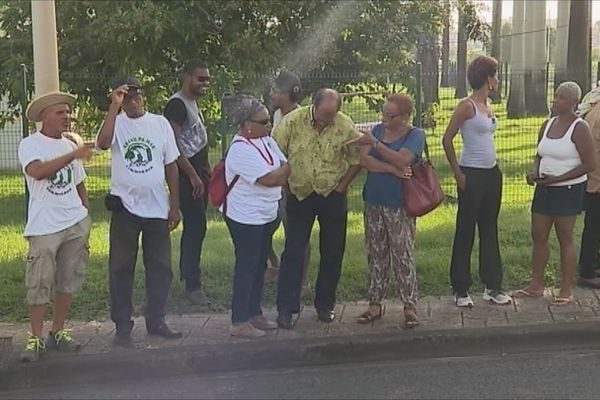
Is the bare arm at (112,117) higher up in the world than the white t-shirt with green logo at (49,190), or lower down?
higher up

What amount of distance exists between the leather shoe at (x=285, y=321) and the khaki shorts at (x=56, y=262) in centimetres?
141

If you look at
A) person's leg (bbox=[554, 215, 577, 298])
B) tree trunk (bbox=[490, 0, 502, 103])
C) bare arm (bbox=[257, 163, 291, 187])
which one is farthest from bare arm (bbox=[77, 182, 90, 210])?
tree trunk (bbox=[490, 0, 502, 103])

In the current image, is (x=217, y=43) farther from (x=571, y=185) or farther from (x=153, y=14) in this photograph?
(x=571, y=185)

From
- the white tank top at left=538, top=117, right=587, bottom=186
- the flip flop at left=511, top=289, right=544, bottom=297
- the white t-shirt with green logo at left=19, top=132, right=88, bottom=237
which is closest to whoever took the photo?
the white t-shirt with green logo at left=19, top=132, right=88, bottom=237

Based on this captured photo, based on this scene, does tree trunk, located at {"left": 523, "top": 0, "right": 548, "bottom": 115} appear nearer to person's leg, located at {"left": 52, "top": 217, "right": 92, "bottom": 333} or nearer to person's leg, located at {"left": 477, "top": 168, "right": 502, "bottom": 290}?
person's leg, located at {"left": 477, "top": 168, "right": 502, "bottom": 290}

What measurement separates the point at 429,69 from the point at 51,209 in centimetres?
739

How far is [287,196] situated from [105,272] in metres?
2.10

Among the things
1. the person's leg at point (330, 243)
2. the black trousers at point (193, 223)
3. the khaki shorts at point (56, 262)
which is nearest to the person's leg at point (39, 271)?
the khaki shorts at point (56, 262)

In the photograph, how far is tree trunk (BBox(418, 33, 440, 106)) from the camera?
1120 centimetres

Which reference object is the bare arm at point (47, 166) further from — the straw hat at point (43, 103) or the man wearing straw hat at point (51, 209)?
the straw hat at point (43, 103)

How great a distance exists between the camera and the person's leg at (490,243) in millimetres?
6477

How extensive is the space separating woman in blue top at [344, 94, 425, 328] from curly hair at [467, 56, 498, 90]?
64 cm

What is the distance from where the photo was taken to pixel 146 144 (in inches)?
217

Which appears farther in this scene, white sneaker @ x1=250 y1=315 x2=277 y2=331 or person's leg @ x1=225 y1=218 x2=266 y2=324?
white sneaker @ x1=250 y1=315 x2=277 y2=331
